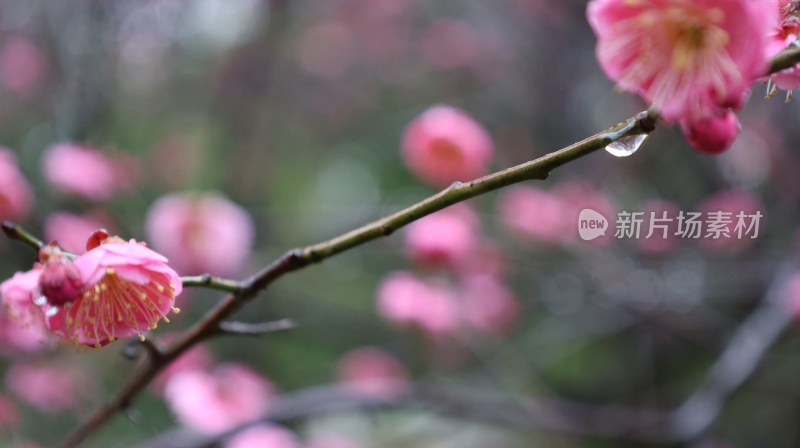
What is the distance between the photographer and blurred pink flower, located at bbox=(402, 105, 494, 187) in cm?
151

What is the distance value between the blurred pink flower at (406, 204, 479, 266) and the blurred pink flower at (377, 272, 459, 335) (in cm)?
13

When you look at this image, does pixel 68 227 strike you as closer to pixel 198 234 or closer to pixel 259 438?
pixel 198 234

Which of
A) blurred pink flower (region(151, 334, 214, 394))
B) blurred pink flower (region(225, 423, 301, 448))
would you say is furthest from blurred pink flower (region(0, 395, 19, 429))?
blurred pink flower (region(225, 423, 301, 448))

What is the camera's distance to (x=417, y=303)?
168 centimetres

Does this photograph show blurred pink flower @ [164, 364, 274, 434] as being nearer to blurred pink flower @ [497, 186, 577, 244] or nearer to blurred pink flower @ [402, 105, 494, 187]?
blurred pink flower @ [402, 105, 494, 187]

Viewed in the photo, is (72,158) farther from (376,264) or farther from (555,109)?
(555,109)

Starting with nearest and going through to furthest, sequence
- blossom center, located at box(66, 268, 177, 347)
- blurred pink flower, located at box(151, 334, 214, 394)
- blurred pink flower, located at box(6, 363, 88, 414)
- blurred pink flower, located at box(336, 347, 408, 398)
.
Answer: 1. blossom center, located at box(66, 268, 177, 347)
2. blurred pink flower, located at box(151, 334, 214, 394)
3. blurred pink flower, located at box(6, 363, 88, 414)
4. blurred pink flower, located at box(336, 347, 408, 398)

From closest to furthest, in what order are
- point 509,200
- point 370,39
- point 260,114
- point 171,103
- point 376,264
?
point 509,200 → point 376,264 → point 260,114 → point 171,103 → point 370,39

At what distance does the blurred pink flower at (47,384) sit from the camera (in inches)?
69.6

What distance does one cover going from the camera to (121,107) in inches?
109

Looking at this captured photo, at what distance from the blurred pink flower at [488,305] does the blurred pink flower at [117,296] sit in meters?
1.39

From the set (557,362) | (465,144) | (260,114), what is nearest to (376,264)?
(557,362)

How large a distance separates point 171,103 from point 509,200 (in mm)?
2002

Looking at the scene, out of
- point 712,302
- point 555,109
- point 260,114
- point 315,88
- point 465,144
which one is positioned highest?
point 315,88
